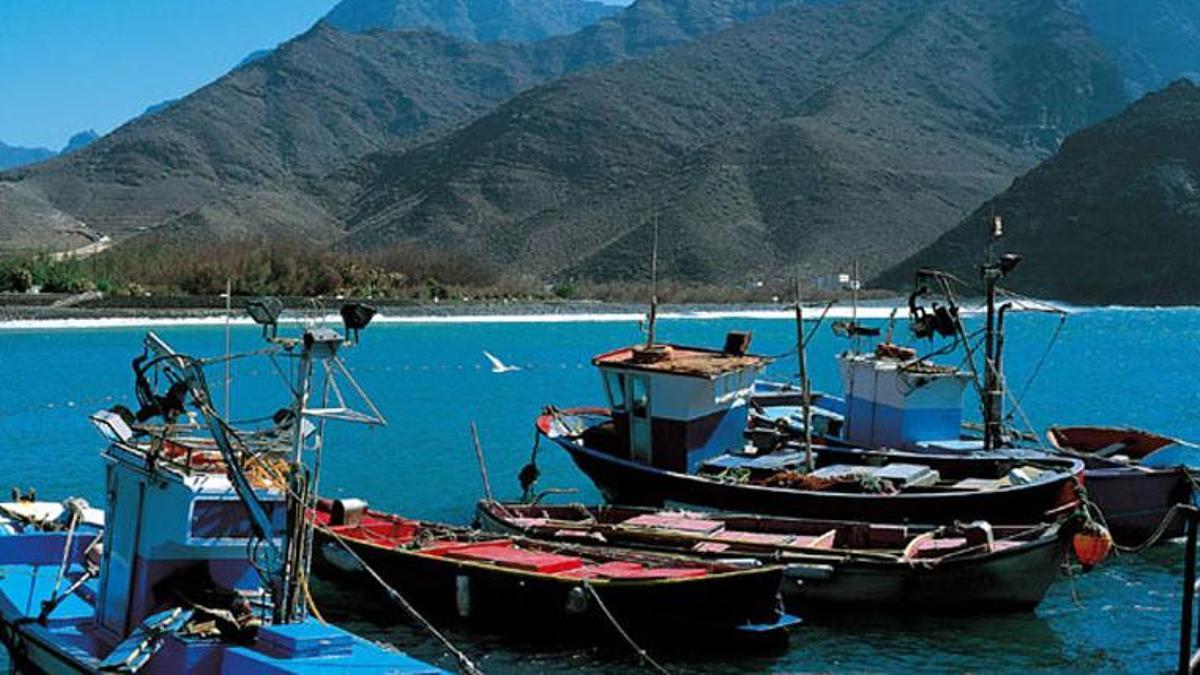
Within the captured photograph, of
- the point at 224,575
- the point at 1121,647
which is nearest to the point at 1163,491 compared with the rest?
the point at 1121,647

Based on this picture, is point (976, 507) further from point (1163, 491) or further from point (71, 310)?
point (71, 310)

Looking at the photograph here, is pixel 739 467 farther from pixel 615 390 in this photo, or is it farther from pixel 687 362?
pixel 615 390

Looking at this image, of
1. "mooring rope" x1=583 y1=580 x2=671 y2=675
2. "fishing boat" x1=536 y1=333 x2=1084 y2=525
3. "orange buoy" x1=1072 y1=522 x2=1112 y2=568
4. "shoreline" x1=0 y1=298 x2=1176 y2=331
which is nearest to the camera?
"mooring rope" x1=583 y1=580 x2=671 y2=675

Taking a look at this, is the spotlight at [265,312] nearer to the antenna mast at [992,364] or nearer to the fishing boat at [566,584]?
the fishing boat at [566,584]

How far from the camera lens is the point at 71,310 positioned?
426 ft

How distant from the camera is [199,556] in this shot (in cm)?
1512

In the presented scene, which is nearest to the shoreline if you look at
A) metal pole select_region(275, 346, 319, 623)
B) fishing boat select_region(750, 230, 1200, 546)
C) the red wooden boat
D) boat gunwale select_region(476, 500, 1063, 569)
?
fishing boat select_region(750, 230, 1200, 546)

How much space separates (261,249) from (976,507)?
471 feet

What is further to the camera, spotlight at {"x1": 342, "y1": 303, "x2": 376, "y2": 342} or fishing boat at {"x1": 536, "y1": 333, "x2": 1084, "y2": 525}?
fishing boat at {"x1": 536, "y1": 333, "x2": 1084, "y2": 525}

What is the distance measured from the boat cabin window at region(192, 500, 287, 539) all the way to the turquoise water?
628 centimetres

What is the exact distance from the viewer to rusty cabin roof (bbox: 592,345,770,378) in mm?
29266

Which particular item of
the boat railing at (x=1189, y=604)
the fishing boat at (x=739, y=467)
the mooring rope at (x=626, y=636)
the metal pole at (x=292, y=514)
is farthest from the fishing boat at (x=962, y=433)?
the metal pole at (x=292, y=514)

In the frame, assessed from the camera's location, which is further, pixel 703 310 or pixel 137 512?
pixel 703 310

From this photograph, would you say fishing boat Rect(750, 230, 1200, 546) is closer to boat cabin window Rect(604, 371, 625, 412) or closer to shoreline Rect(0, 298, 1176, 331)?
boat cabin window Rect(604, 371, 625, 412)
